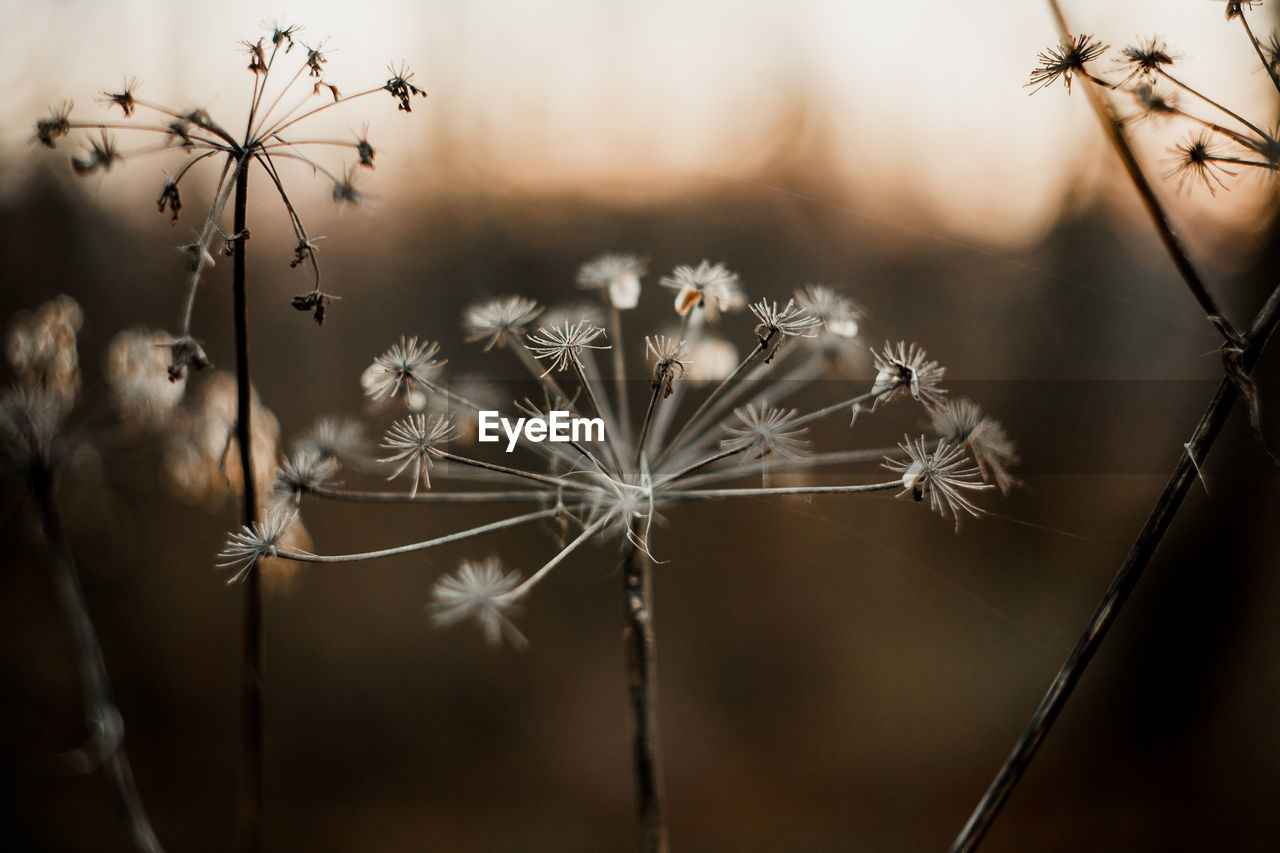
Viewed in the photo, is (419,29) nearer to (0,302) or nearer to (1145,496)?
(0,302)

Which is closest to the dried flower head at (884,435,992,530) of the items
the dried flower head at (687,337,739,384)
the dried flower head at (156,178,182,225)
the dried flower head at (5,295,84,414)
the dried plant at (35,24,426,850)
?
the dried flower head at (687,337,739,384)

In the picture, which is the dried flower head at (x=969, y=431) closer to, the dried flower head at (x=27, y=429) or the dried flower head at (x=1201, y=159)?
the dried flower head at (x=1201, y=159)

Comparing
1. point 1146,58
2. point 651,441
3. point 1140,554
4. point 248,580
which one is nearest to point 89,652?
point 248,580

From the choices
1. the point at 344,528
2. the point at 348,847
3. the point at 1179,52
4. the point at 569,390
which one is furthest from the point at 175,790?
the point at 1179,52

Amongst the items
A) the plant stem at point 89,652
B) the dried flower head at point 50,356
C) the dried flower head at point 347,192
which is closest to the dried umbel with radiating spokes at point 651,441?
the dried flower head at point 347,192

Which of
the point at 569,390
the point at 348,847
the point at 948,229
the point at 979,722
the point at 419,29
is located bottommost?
the point at 348,847

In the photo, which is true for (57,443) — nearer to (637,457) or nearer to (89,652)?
(89,652)

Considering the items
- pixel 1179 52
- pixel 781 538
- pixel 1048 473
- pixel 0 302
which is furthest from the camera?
pixel 781 538
